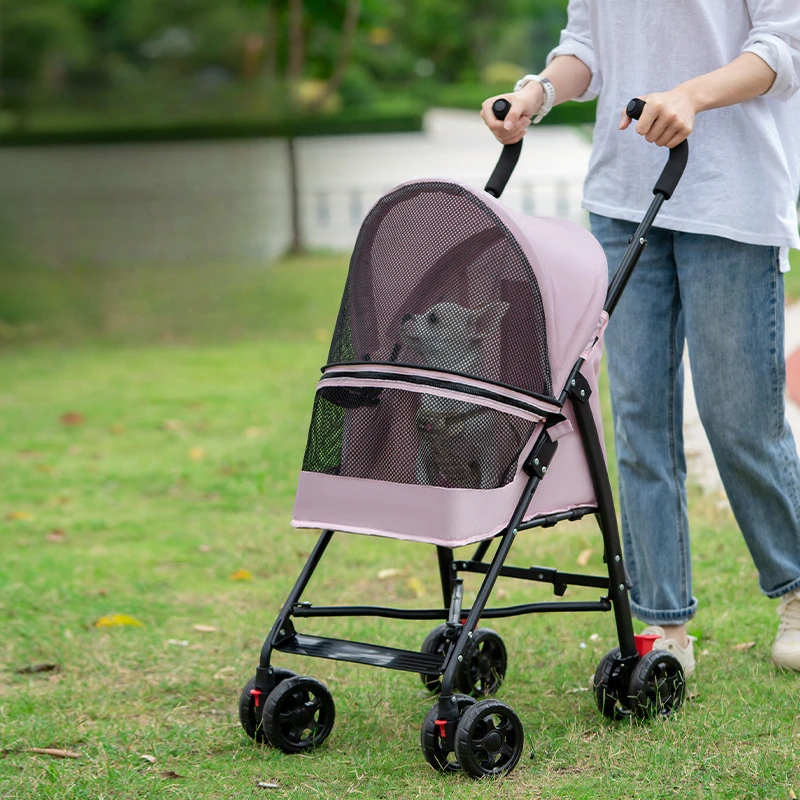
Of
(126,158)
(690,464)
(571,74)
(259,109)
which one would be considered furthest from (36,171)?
(571,74)

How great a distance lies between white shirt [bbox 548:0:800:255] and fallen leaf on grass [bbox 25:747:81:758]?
66.0 inches

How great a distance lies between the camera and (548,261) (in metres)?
2.60

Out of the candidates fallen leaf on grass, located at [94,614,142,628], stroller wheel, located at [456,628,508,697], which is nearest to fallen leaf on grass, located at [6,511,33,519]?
fallen leaf on grass, located at [94,614,142,628]

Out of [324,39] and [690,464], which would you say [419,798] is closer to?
[690,464]

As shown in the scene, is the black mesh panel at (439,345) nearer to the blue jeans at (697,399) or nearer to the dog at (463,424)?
the dog at (463,424)

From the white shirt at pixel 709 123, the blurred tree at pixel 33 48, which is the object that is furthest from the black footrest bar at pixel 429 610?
the blurred tree at pixel 33 48

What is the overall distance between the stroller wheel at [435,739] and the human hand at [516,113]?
4.08 ft

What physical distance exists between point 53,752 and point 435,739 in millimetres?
856

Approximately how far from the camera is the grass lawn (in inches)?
103

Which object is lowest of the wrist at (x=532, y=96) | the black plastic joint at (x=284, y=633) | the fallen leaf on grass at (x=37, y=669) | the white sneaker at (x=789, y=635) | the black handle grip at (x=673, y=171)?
the fallen leaf on grass at (x=37, y=669)

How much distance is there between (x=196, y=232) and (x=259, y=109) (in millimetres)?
3353

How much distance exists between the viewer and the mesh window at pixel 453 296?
257 centimetres

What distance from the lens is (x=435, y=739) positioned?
2.52 m

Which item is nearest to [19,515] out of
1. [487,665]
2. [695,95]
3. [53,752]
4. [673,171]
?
[53,752]
